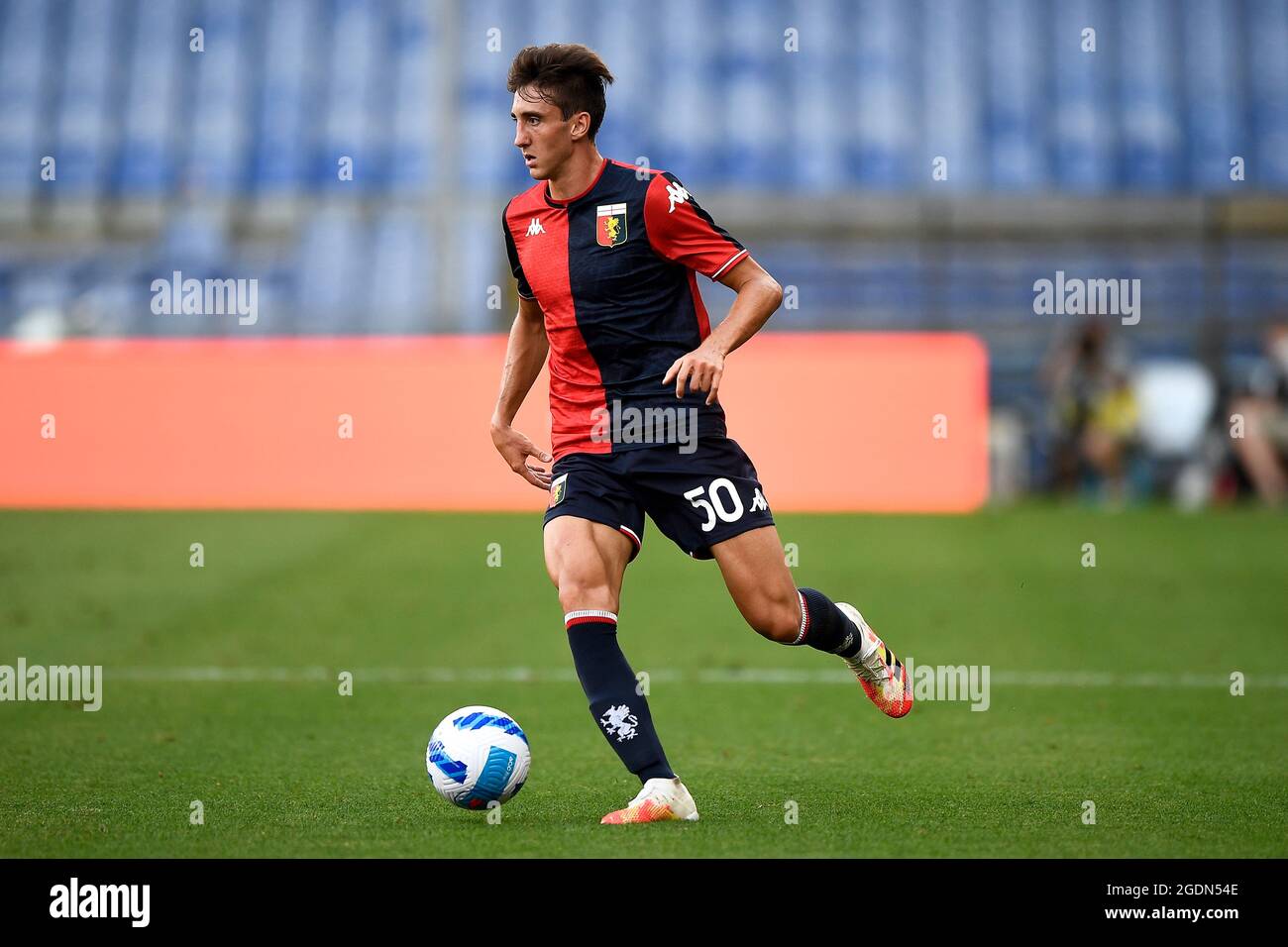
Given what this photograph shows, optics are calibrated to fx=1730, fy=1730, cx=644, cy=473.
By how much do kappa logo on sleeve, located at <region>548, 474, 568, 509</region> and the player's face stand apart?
0.90m

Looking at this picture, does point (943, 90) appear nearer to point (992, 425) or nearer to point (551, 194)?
point (992, 425)

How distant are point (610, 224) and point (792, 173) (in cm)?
1644

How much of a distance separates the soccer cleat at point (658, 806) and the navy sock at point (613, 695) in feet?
0.14

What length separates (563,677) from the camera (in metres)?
8.30

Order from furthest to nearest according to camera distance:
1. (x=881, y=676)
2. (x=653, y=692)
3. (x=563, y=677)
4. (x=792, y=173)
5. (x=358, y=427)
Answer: (x=792, y=173) < (x=358, y=427) < (x=563, y=677) < (x=653, y=692) < (x=881, y=676)

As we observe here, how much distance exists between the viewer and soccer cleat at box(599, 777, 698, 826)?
4.86m

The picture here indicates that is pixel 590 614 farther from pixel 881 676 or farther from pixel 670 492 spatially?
pixel 881 676

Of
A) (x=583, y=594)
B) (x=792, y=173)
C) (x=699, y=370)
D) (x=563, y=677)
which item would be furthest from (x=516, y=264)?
(x=792, y=173)

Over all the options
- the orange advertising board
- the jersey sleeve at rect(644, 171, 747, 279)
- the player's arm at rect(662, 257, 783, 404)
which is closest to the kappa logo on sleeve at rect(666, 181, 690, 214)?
the jersey sleeve at rect(644, 171, 747, 279)

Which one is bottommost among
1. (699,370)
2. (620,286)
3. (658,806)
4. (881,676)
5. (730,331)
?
(658,806)

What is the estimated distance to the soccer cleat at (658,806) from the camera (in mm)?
4855

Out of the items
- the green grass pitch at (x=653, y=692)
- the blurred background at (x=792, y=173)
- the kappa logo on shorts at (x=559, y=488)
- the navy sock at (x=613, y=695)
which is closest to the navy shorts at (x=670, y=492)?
the kappa logo on shorts at (x=559, y=488)

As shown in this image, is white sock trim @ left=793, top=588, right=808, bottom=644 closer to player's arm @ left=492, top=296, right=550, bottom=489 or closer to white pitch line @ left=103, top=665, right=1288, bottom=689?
player's arm @ left=492, top=296, right=550, bottom=489
